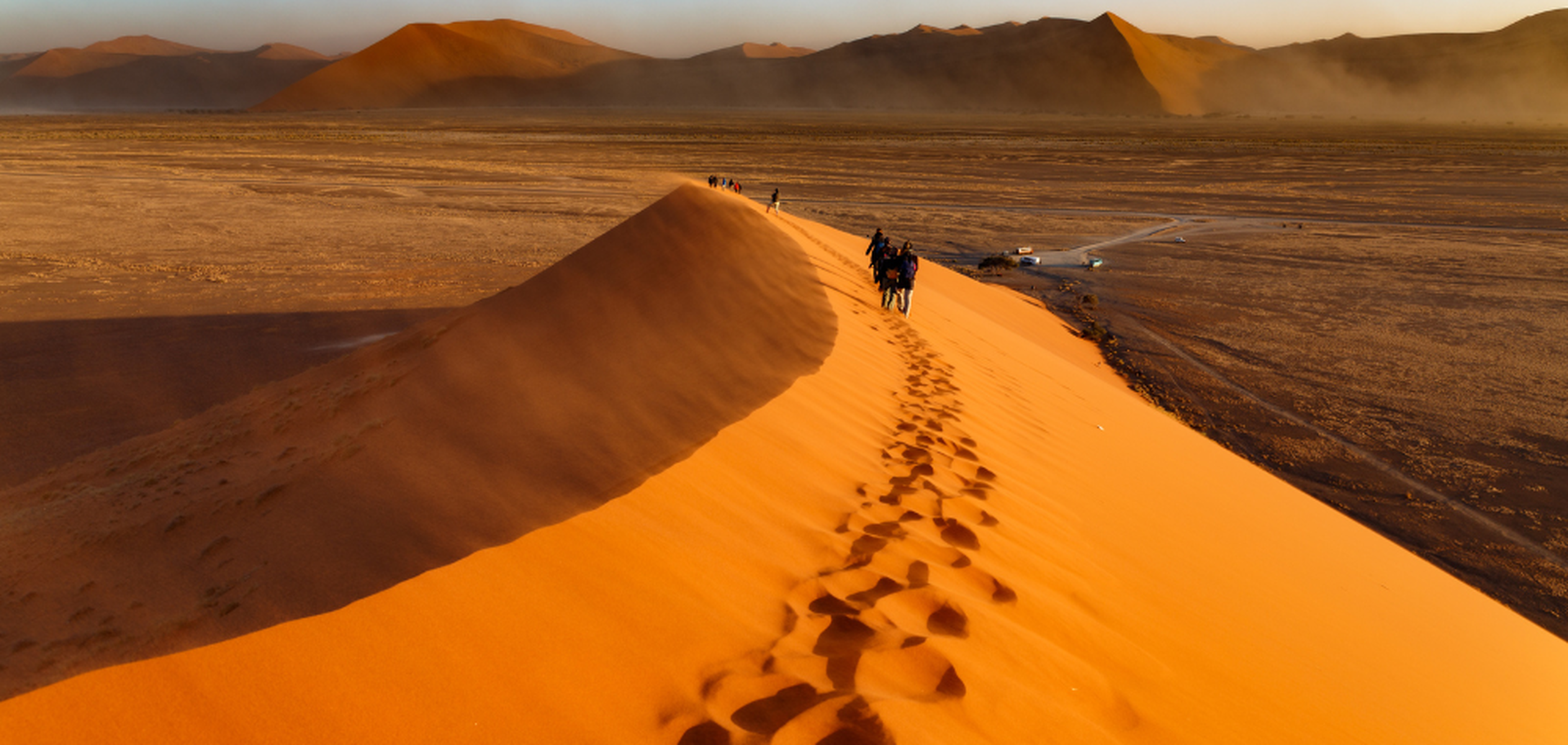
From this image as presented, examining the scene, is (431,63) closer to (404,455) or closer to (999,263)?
(999,263)

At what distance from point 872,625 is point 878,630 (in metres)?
0.03

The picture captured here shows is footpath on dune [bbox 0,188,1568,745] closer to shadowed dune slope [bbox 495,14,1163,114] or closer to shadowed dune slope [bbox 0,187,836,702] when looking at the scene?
shadowed dune slope [bbox 0,187,836,702]

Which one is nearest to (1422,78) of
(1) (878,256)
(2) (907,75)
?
(2) (907,75)

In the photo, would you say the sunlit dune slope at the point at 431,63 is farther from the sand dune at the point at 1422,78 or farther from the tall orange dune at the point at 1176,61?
the sand dune at the point at 1422,78

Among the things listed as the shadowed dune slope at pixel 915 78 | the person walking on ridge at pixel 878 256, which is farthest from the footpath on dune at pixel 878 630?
the shadowed dune slope at pixel 915 78

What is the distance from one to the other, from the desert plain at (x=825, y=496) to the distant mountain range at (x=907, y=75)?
120333mm

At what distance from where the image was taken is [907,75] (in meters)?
150

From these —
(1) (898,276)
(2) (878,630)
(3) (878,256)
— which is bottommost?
(2) (878,630)

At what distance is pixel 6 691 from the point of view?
2.40 m

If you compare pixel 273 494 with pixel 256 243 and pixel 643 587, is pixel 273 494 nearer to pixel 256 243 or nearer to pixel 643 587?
pixel 643 587

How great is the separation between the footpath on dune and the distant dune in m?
206

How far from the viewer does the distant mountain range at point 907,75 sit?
418ft

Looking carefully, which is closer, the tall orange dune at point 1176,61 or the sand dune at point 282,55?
the tall orange dune at point 1176,61

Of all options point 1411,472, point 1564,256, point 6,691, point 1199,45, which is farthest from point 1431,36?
point 6,691
